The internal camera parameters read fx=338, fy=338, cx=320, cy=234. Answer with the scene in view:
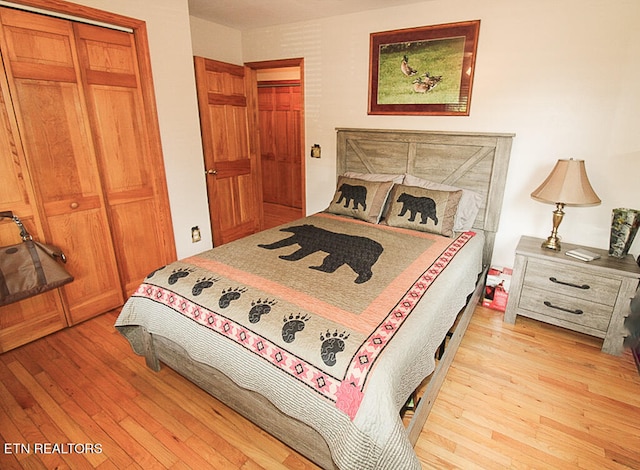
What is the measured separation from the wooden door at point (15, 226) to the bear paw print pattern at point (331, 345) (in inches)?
84.2

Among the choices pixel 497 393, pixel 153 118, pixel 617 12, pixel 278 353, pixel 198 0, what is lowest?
pixel 497 393

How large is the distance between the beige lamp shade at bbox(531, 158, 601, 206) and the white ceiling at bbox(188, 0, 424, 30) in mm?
1762

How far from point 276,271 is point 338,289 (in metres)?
0.39

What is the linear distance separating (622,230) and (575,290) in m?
0.48

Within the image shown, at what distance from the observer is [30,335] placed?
233 centimetres

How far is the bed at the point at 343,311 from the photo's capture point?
1.24 meters

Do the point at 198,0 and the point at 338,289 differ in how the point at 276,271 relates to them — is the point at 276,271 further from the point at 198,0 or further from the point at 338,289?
the point at 198,0

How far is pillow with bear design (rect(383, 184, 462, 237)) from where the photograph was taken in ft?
8.41

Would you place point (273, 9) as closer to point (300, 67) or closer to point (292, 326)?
point (300, 67)

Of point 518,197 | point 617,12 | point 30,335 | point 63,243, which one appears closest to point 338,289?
point 518,197

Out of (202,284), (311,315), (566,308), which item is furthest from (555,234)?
(202,284)

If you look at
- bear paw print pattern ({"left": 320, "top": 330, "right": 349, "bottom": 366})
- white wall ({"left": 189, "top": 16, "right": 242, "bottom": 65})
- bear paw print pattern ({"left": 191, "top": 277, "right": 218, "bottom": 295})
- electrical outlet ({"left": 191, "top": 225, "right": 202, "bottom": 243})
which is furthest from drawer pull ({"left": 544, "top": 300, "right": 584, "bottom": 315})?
white wall ({"left": 189, "top": 16, "right": 242, "bottom": 65})

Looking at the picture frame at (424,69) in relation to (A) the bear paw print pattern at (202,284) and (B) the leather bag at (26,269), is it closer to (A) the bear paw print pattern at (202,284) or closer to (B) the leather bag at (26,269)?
(A) the bear paw print pattern at (202,284)
